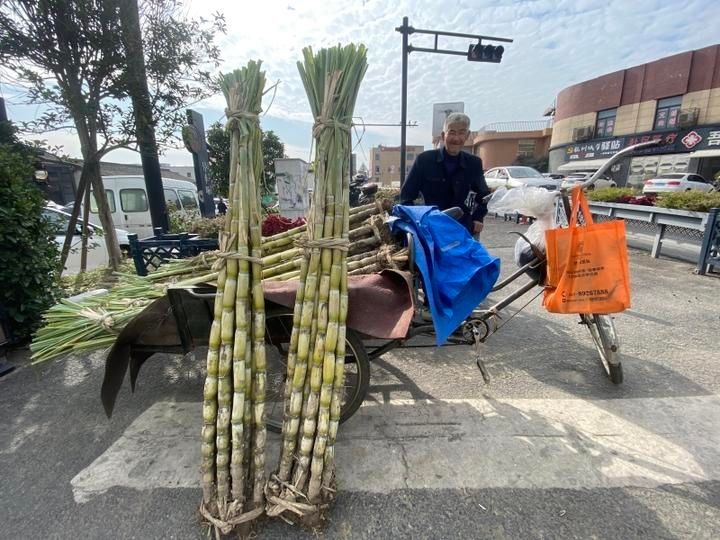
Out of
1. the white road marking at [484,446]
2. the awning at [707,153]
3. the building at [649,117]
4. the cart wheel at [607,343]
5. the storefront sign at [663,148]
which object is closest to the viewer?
the white road marking at [484,446]

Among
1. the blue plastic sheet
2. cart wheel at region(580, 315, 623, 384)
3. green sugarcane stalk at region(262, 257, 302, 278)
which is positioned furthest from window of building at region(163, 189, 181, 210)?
cart wheel at region(580, 315, 623, 384)

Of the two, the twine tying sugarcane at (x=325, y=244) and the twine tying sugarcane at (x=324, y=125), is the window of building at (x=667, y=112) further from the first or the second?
the twine tying sugarcane at (x=325, y=244)

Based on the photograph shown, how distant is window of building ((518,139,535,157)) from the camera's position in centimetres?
4088

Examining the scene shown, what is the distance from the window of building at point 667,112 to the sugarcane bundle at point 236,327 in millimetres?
31746

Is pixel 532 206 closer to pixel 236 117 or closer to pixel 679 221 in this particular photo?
pixel 236 117

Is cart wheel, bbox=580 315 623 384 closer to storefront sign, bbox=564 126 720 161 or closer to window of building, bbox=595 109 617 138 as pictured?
storefront sign, bbox=564 126 720 161

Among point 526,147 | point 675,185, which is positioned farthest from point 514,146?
point 675,185

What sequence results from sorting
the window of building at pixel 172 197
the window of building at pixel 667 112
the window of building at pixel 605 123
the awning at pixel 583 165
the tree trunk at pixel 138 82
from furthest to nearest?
1. the awning at pixel 583 165
2. the window of building at pixel 605 123
3. the window of building at pixel 667 112
4. the window of building at pixel 172 197
5. the tree trunk at pixel 138 82

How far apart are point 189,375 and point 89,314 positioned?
102cm

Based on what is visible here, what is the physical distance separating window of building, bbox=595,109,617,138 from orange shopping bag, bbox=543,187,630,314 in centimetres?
3235

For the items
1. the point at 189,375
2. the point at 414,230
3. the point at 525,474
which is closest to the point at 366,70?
the point at 414,230

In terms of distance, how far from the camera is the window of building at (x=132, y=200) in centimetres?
845

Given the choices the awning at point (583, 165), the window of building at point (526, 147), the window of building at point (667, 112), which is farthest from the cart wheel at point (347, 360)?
the window of building at point (526, 147)

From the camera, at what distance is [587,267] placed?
2.21 metres
